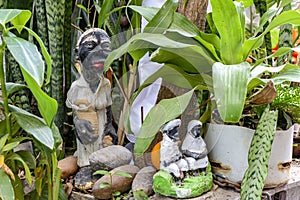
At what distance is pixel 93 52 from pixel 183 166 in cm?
31

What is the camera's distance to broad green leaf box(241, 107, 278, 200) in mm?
719

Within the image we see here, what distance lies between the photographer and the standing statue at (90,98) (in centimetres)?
88

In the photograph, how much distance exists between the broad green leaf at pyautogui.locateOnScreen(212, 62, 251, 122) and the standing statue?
0.27 meters

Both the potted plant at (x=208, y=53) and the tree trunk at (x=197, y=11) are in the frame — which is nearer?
the potted plant at (x=208, y=53)

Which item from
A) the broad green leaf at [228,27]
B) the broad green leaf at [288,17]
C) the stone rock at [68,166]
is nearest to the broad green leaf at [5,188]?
the stone rock at [68,166]

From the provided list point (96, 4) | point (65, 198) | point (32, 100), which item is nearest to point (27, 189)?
point (65, 198)

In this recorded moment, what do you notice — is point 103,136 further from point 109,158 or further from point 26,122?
point 26,122

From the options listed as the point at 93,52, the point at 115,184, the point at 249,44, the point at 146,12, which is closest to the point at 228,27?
the point at 249,44

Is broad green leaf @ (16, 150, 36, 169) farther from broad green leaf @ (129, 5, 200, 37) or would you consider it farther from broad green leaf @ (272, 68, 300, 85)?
broad green leaf @ (272, 68, 300, 85)

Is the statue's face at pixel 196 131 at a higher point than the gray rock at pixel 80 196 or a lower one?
higher

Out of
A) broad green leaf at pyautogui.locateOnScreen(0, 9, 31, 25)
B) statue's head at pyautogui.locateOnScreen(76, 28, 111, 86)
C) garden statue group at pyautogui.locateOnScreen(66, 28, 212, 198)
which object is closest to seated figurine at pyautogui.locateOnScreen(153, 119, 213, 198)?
garden statue group at pyautogui.locateOnScreen(66, 28, 212, 198)

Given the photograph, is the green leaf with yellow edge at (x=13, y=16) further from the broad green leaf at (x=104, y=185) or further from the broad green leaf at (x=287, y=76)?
the broad green leaf at (x=287, y=76)

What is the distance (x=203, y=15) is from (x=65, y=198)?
20.7 inches

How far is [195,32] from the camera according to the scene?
0.86m
